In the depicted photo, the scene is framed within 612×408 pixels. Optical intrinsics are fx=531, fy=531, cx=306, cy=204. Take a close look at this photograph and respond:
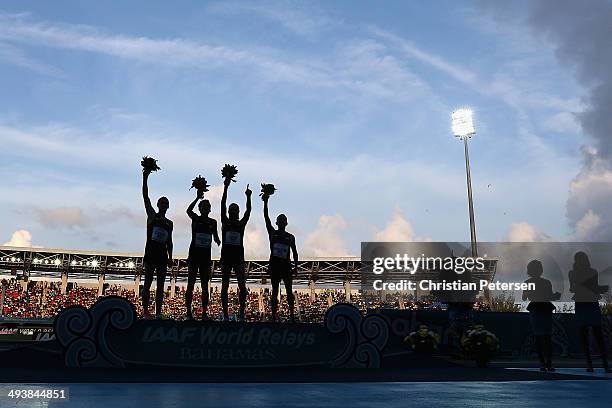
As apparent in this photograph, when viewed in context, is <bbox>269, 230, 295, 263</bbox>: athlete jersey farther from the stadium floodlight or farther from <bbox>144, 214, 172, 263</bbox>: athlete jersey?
the stadium floodlight

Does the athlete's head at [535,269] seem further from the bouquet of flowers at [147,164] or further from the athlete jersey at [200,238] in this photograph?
the bouquet of flowers at [147,164]

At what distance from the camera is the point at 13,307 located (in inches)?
1971

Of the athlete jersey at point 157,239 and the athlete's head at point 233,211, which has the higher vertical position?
the athlete's head at point 233,211

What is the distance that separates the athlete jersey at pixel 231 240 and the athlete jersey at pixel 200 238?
291 millimetres

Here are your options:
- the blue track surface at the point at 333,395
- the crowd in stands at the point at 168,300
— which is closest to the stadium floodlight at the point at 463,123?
the crowd in stands at the point at 168,300

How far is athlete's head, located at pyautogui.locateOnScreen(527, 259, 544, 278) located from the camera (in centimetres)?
988

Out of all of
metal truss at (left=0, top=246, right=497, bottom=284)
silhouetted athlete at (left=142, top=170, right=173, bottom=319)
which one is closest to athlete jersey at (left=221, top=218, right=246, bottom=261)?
silhouetted athlete at (left=142, top=170, right=173, bottom=319)

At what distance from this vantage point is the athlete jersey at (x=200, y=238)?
10609 millimetres

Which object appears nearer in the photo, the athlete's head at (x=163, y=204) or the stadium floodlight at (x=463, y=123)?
the athlete's head at (x=163, y=204)

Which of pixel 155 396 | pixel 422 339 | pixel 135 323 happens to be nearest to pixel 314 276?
pixel 422 339

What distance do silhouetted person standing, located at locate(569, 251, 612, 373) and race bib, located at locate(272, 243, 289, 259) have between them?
5537mm

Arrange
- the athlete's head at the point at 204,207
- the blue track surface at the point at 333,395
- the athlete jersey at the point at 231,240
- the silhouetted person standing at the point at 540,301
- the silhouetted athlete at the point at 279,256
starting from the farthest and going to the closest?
1. the silhouetted athlete at the point at 279,256
2. the athlete jersey at the point at 231,240
3. the athlete's head at the point at 204,207
4. the silhouetted person standing at the point at 540,301
5. the blue track surface at the point at 333,395

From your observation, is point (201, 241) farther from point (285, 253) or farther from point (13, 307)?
point (13, 307)

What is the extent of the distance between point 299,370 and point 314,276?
47213 millimetres
